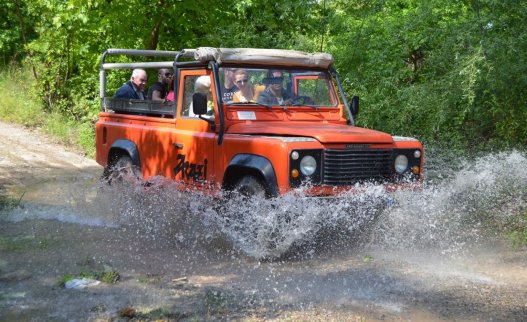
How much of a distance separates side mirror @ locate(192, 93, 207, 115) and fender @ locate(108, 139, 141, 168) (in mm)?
1696

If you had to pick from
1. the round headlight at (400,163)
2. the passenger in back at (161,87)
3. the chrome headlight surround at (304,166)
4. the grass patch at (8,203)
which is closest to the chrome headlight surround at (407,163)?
the round headlight at (400,163)

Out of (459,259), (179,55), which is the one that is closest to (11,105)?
(179,55)

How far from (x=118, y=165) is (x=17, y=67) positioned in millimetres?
14432

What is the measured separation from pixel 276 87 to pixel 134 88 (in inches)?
107

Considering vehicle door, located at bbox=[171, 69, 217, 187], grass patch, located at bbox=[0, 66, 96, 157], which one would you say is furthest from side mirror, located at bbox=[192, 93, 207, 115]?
grass patch, located at bbox=[0, 66, 96, 157]

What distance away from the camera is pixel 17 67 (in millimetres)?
21281

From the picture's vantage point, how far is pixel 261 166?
5965mm

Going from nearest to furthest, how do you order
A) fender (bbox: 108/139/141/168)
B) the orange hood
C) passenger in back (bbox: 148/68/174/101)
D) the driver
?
the orange hood → the driver → fender (bbox: 108/139/141/168) → passenger in back (bbox: 148/68/174/101)

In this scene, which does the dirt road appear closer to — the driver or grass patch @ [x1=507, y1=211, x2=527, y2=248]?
grass patch @ [x1=507, y1=211, x2=527, y2=248]

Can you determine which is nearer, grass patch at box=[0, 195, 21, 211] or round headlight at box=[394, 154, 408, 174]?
round headlight at box=[394, 154, 408, 174]

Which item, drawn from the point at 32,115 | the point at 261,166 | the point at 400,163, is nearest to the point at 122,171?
the point at 261,166

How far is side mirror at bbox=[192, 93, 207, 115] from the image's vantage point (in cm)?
645

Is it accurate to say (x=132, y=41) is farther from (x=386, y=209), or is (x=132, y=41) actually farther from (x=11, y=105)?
(x=386, y=209)

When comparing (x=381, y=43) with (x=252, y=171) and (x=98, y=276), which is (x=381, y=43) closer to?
(x=252, y=171)
